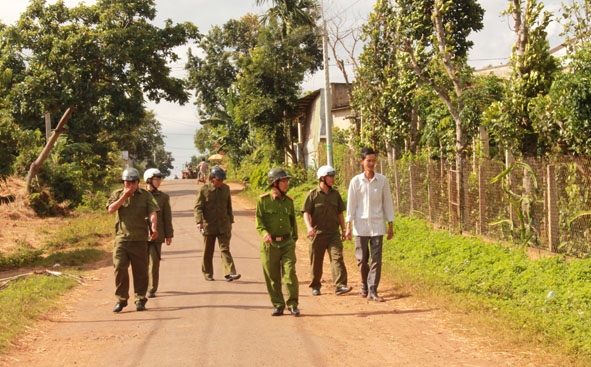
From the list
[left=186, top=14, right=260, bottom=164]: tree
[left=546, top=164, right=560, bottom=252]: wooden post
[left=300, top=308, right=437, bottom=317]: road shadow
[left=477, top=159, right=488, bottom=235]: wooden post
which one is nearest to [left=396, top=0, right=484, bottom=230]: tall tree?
[left=477, top=159, right=488, bottom=235]: wooden post

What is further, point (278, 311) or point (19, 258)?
point (19, 258)

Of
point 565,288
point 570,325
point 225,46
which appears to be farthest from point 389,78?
point 225,46

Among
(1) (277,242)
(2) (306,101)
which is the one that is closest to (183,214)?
(2) (306,101)

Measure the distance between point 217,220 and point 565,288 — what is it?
218 inches

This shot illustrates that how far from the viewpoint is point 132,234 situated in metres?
10.1

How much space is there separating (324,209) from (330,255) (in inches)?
27.0

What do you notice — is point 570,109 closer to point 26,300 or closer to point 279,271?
point 279,271

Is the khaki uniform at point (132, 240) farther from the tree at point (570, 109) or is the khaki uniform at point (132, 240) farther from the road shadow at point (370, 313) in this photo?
the tree at point (570, 109)

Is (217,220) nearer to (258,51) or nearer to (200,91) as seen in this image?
(258,51)

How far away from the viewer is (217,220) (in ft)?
41.2

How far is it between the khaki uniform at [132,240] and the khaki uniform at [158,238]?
1103 mm

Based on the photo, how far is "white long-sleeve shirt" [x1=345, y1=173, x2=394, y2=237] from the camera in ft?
34.9

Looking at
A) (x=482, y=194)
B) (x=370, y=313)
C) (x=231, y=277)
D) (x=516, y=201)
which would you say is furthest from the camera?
(x=482, y=194)

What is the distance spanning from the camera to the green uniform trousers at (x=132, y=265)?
1008 cm
